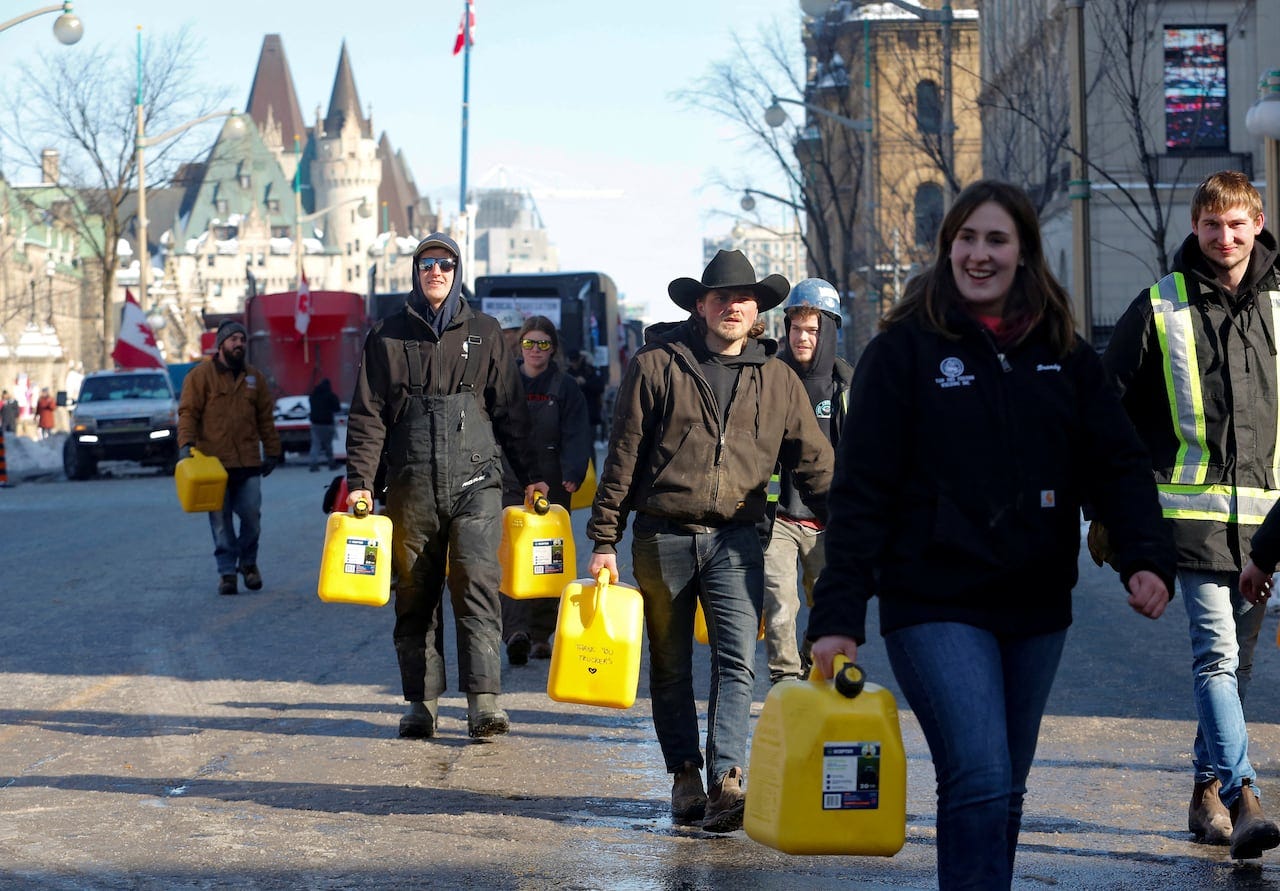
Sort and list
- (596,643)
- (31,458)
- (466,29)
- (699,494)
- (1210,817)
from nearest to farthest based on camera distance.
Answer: (1210,817), (699,494), (596,643), (31,458), (466,29)

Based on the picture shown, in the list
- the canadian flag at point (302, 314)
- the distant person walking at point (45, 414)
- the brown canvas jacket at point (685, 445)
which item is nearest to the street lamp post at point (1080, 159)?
the brown canvas jacket at point (685, 445)

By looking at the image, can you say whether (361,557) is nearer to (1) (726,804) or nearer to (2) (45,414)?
(1) (726,804)

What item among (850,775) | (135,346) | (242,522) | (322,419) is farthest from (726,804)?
(135,346)

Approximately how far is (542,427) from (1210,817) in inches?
205

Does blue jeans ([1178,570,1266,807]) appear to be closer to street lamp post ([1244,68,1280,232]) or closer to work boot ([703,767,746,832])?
work boot ([703,767,746,832])

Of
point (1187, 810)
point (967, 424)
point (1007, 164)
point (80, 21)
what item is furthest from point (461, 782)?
point (1007, 164)

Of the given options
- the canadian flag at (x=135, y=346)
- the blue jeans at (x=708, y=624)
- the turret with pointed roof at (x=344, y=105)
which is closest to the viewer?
the blue jeans at (x=708, y=624)

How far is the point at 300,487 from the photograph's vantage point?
28578 mm

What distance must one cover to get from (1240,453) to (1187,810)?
A: 1514mm

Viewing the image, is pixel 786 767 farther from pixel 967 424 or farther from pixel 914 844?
pixel 914 844

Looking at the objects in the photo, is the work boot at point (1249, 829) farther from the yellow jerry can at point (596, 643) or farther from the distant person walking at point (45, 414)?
the distant person walking at point (45, 414)

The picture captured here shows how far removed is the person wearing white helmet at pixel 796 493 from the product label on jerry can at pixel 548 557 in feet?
3.42

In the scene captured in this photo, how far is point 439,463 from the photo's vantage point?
7848mm

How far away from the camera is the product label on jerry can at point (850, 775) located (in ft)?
13.8
